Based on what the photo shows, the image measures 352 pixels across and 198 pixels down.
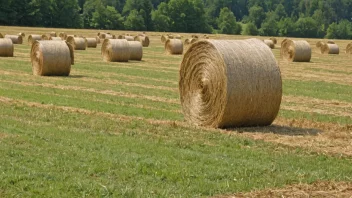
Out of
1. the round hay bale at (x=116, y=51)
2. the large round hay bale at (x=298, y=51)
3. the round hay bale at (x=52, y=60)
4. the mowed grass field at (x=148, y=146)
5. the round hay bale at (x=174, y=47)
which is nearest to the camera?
the mowed grass field at (x=148, y=146)

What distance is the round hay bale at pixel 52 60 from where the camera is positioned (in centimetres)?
2672

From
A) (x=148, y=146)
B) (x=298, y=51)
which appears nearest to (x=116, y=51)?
(x=298, y=51)

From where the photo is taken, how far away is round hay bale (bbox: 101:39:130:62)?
119ft

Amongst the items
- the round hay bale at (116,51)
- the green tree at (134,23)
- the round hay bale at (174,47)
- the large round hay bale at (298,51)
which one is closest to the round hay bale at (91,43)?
the round hay bale at (174,47)

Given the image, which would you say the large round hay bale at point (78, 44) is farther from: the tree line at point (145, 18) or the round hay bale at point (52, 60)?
the tree line at point (145, 18)

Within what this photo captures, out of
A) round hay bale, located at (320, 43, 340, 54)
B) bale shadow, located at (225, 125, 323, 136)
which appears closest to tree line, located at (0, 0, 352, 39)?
round hay bale, located at (320, 43, 340, 54)

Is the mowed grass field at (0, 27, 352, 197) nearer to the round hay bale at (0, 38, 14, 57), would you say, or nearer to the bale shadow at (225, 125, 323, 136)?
the bale shadow at (225, 125, 323, 136)

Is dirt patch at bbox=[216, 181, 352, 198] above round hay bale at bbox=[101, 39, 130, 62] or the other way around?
above

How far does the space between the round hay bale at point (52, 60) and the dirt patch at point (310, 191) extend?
18.6 m

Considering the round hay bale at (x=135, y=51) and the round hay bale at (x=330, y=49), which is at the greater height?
the round hay bale at (x=135, y=51)

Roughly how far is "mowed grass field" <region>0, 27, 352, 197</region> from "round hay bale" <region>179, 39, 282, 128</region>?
398 millimetres

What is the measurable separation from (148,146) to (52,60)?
15.6 meters

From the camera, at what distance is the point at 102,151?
11273 millimetres

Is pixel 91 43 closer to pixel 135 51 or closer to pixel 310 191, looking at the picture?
pixel 135 51
